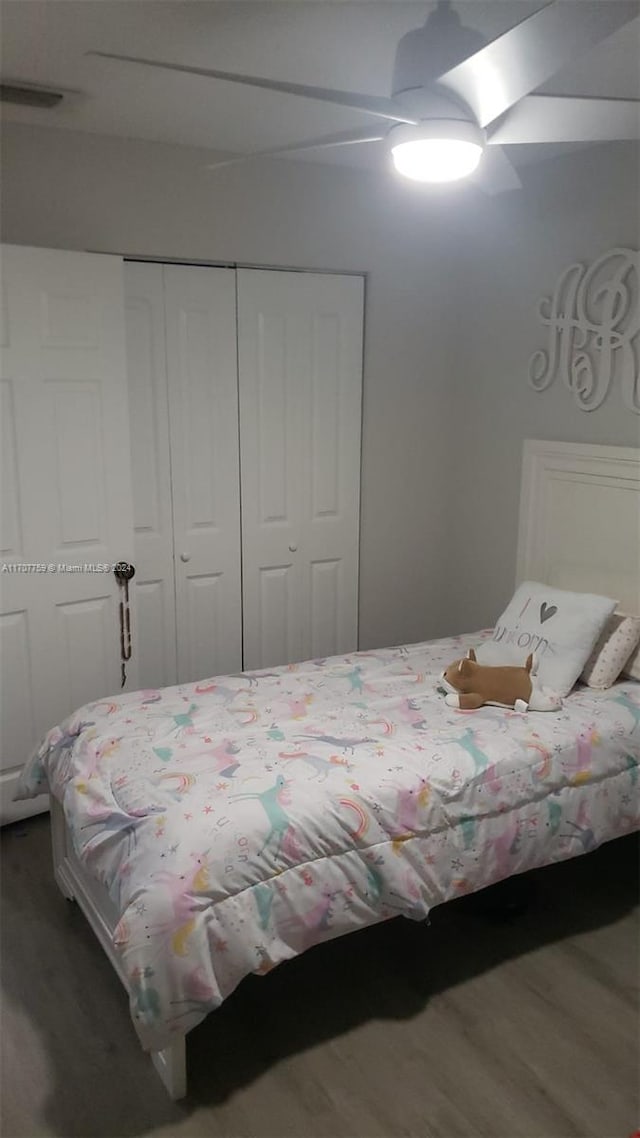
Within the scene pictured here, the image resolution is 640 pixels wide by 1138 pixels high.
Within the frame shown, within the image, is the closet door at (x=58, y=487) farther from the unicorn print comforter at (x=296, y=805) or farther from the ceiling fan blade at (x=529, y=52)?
the ceiling fan blade at (x=529, y=52)

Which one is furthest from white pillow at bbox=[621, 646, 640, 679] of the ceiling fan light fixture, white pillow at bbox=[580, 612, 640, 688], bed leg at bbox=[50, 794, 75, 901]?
bed leg at bbox=[50, 794, 75, 901]

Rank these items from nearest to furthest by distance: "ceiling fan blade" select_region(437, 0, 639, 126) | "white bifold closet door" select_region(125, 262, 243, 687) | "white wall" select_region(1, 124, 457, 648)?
"ceiling fan blade" select_region(437, 0, 639, 126) → "white wall" select_region(1, 124, 457, 648) → "white bifold closet door" select_region(125, 262, 243, 687)

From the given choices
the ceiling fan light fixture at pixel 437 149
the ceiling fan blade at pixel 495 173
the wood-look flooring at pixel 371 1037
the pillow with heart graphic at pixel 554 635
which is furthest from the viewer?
the pillow with heart graphic at pixel 554 635

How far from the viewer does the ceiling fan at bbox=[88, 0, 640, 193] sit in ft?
4.79

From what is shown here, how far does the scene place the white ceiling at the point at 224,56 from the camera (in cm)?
202

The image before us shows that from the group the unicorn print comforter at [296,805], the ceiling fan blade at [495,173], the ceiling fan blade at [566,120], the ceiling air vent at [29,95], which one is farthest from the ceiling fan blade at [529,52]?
the unicorn print comforter at [296,805]

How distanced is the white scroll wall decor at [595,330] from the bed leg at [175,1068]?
2.53 m

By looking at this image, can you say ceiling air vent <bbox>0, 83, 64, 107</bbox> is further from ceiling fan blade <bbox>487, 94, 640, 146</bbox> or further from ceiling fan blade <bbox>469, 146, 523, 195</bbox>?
ceiling fan blade <bbox>487, 94, 640, 146</bbox>

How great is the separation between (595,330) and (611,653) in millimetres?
1260

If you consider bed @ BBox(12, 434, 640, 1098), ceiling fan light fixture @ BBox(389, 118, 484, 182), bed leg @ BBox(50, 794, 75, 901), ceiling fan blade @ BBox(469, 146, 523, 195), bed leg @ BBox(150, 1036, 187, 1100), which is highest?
ceiling fan blade @ BBox(469, 146, 523, 195)

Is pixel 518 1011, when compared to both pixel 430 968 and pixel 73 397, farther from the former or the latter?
pixel 73 397

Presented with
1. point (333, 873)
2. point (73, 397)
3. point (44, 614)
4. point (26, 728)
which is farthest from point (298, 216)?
point (333, 873)

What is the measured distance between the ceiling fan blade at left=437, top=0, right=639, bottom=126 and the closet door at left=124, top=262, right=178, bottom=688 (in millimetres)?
1777

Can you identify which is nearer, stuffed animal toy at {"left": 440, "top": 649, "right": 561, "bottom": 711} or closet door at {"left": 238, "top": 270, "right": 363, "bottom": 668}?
stuffed animal toy at {"left": 440, "top": 649, "right": 561, "bottom": 711}
